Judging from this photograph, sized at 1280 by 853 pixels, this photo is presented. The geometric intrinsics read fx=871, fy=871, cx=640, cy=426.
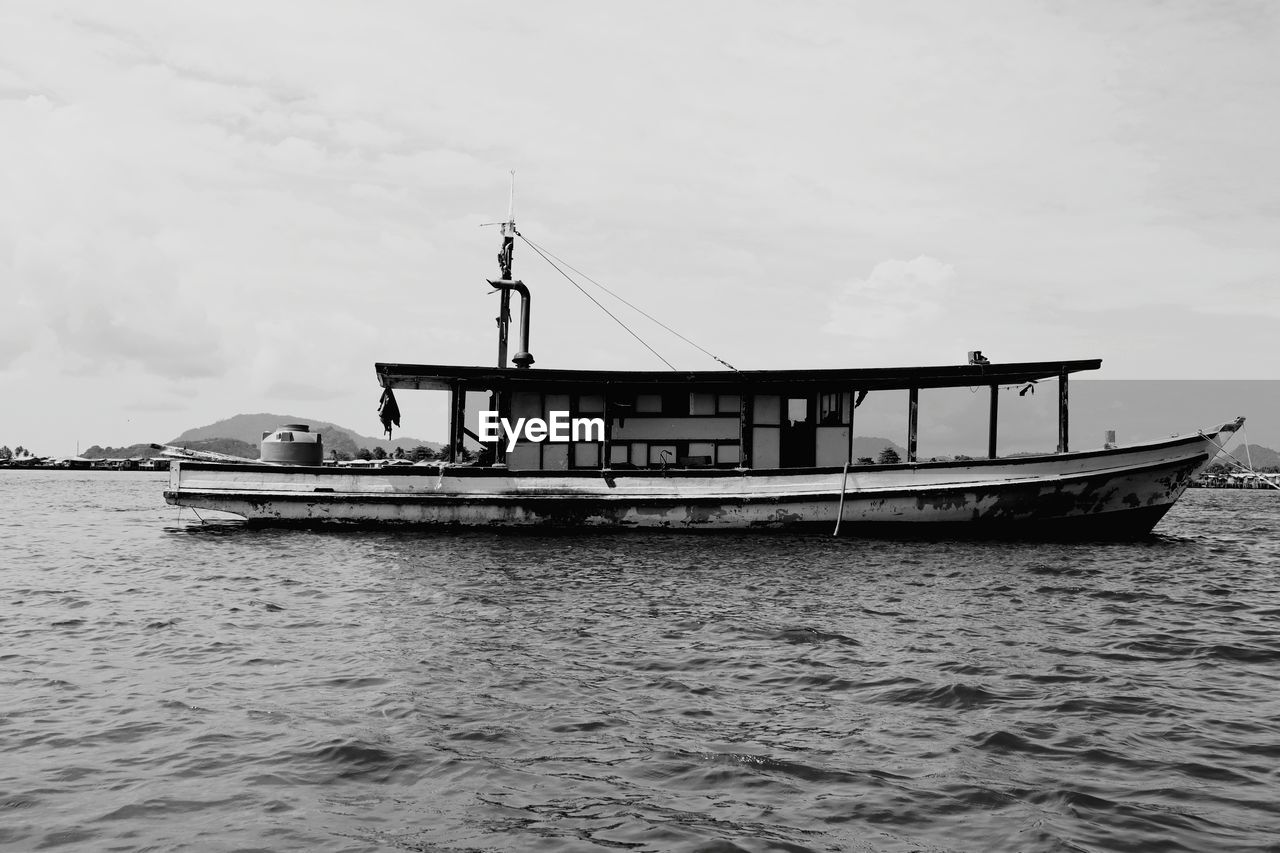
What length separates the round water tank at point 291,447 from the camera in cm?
2317

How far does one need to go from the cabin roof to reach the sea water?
671 cm

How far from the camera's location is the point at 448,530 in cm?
2098

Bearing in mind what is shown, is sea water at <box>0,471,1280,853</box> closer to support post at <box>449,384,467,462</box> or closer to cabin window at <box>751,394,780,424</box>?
support post at <box>449,384,467,462</box>

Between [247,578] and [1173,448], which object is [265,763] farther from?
[1173,448]

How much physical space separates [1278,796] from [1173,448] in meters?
15.1

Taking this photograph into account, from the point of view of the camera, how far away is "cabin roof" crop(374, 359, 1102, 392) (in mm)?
19688

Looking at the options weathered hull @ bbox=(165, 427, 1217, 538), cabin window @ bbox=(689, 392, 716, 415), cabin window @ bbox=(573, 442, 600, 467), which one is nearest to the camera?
weathered hull @ bbox=(165, 427, 1217, 538)

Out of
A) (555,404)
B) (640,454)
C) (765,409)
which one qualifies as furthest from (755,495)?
(555,404)

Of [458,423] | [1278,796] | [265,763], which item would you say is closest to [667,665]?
[265,763]

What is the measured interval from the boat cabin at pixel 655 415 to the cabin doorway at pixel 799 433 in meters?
0.03

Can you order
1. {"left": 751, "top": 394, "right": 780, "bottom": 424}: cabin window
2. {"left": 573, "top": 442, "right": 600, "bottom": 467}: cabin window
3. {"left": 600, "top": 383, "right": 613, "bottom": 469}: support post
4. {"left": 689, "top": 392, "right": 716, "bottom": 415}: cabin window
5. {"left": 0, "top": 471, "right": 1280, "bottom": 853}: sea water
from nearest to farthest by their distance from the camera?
{"left": 0, "top": 471, "right": 1280, "bottom": 853}: sea water < {"left": 600, "top": 383, "right": 613, "bottom": 469}: support post < {"left": 751, "top": 394, "right": 780, "bottom": 424}: cabin window < {"left": 689, "top": 392, "right": 716, "bottom": 415}: cabin window < {"left": 573, "top": 442, "right": 600, "bottom": 467}: cabin window

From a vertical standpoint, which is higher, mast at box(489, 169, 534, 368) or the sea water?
mast at box(489, 169, 534, 368)

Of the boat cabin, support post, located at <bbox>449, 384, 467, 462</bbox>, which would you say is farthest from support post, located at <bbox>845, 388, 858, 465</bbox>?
support post, located at <bbox>449, 384, 467, 462</bbox>

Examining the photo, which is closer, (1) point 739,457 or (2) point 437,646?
(2) point 437,646
